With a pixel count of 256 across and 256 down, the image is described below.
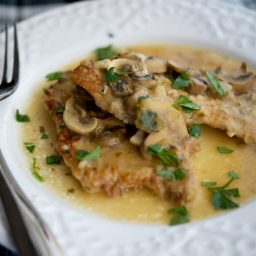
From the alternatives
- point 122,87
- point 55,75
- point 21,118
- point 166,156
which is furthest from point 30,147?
point 166,156

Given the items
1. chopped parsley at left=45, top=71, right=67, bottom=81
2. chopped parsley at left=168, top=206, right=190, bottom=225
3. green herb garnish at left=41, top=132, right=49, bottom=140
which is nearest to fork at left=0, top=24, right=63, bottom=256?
green herb garnish at left=41, top=132, right=49, bottom=140

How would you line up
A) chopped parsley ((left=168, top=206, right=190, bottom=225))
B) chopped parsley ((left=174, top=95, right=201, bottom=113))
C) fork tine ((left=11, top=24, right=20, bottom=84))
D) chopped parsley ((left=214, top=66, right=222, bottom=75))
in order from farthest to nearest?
chopped parsley ((left=214, top=66, right=222, bottom=75))
fork tine ((left=11, top=24, right=20, bottom=84))
chopped parsley ((left=174, top=95, right=201, bottom=113))
chopped parsley ((left=168, top=206, right=190, bottom=225))

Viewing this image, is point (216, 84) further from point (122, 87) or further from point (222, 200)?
point (222, 200)

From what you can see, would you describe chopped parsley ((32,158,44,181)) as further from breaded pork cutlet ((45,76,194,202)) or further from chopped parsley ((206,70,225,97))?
chopped parsley ((206,70,225,97))

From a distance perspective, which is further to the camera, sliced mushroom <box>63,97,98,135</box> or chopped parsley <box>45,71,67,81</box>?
chopped parsley <box>45,71,67,81</box>

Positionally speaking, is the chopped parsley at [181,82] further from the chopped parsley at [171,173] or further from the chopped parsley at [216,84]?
the chopped parsley at [171,173]

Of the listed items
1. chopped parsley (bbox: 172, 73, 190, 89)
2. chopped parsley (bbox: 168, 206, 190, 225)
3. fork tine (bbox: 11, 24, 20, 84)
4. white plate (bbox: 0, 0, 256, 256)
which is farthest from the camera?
fork tine (bbox: 11, 24, 20, 84)

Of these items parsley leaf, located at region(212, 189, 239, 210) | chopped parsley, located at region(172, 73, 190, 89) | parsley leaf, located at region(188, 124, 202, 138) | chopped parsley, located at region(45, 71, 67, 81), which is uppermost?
chopped parsley, located at region(172, 73, 190, 89)
